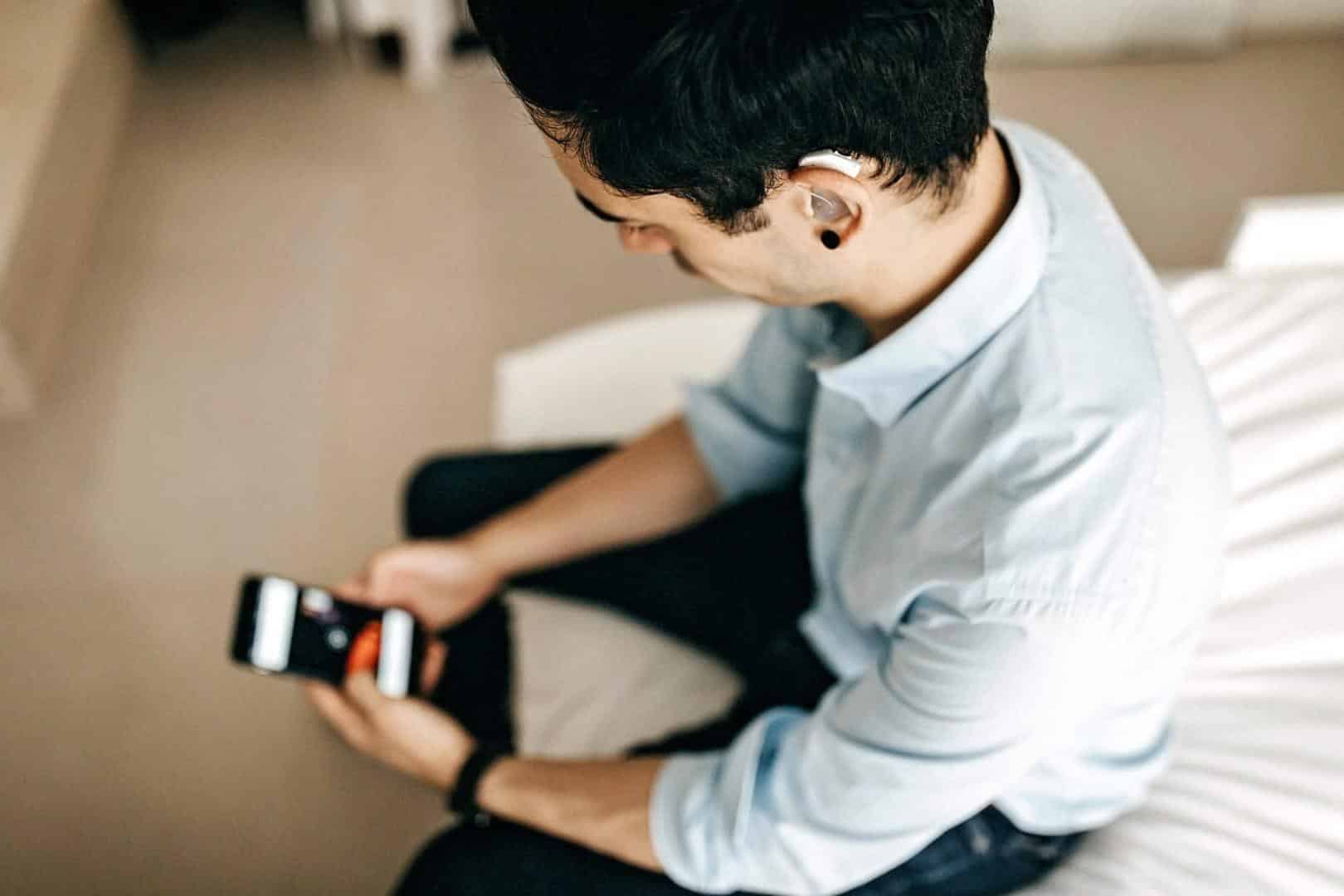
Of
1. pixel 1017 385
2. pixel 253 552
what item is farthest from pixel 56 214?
pixel 1017 385

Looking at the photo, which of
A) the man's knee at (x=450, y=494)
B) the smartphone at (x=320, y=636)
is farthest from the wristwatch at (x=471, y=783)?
the man's knee at (x=450, y=494)

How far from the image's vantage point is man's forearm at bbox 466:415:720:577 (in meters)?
1.12

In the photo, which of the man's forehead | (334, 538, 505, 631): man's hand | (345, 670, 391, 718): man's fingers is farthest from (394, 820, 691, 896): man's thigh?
the man's forehead

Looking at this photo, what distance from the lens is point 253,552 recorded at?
4.87 ft

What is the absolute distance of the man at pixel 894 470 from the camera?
605 mm

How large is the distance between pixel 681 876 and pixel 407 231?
4.23ft

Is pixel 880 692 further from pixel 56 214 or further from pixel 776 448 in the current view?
pixel 56 214

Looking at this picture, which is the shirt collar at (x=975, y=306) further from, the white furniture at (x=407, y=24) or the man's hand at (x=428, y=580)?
the white furniture at (x=407, y=24)

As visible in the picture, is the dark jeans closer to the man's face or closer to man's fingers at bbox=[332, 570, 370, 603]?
man's fingers at bbox=[332, 570, 370, 603]

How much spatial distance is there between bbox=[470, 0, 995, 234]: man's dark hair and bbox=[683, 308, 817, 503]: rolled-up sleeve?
1.11 ft

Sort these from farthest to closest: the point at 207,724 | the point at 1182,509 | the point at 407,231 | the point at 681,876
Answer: the point at 407,231 < the point at 207,724 < the point at 681,876 < the point at 1182,509

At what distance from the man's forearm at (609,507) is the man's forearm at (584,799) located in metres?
0.23

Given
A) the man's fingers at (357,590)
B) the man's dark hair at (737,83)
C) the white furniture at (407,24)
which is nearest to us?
the man's dark hair at (737,83)

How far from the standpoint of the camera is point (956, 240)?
73cm
